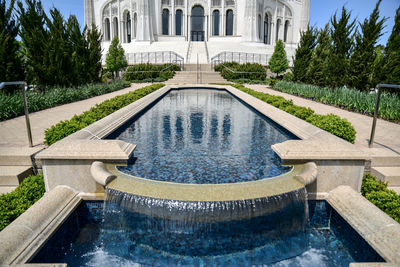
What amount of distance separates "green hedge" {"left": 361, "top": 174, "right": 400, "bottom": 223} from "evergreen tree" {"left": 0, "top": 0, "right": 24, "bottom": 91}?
12215 mm

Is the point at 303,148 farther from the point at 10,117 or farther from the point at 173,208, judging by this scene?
the point at 10,117

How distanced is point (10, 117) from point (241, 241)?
8936 millimetres

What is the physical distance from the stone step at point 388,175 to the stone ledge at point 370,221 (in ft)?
3.35

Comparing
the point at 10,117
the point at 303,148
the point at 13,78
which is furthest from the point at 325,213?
the point at 13,78

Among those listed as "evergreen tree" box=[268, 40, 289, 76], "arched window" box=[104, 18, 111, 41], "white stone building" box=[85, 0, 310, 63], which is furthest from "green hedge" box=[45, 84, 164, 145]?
"arched window" box=[104, 18, 111, 41]

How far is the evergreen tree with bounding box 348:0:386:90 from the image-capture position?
1180 cm

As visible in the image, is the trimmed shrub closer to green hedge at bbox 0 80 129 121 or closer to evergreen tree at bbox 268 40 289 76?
green hedge at bbox 0 80 129 121

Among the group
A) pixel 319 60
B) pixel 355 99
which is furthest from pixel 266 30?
pixel 355 99

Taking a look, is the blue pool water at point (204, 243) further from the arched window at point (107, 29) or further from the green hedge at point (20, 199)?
the arched window at point (107, 29)

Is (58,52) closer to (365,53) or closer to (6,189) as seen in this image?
(6,189)

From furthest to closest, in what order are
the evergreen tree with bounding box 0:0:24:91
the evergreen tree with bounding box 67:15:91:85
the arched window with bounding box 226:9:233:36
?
1. the arched window with bounding box 226:9:233:36
2. the evergreen tree with bounding box 67:15:91:85
3. the evergreen tree with bounding box 0:0:24:91

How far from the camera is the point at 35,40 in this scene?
12344mm

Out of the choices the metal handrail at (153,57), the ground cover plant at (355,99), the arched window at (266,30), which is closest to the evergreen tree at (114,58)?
the metal handrail at (153,57)

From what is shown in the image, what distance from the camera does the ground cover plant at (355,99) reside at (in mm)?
9062
